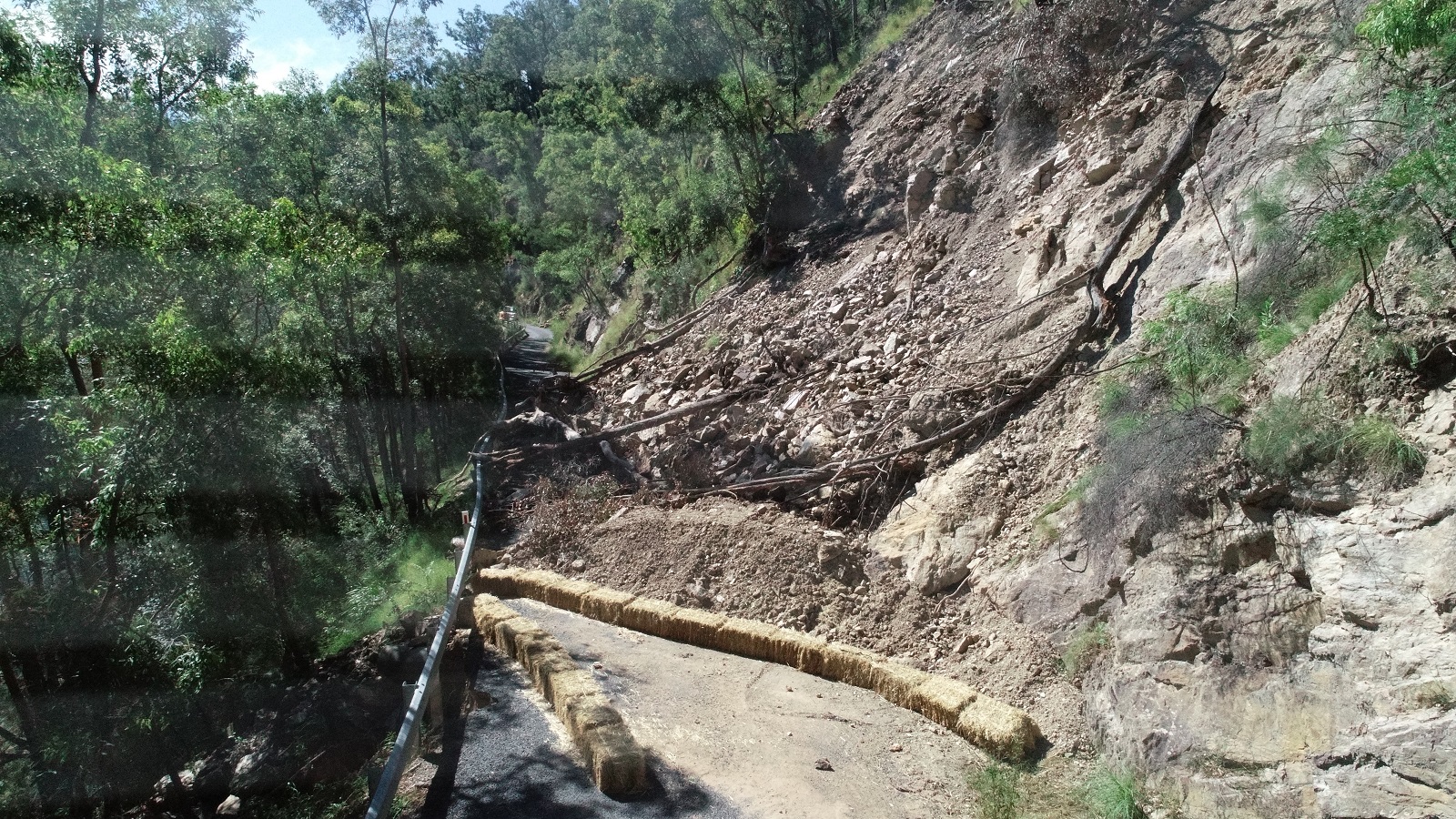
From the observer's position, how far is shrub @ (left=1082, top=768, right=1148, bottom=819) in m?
5.00

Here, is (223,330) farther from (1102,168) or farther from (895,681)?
(1102,168)

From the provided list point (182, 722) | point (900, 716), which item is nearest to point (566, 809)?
point (900, 716)

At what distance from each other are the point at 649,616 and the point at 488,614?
1775 millimetres

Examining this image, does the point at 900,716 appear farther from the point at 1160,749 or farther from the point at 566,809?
the point at 566,809

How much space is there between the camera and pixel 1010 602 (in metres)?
7.46

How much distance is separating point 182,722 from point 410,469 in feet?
32.9

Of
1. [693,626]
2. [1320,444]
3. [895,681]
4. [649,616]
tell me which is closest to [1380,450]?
[1320,444]

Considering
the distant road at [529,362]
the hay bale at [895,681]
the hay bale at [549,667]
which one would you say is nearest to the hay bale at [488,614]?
the hay bale at [549,667]

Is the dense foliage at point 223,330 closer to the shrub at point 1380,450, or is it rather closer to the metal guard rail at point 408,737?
the metal guard rail at point 408,737

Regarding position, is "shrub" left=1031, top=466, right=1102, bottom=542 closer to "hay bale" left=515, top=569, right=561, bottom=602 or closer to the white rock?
the white rock

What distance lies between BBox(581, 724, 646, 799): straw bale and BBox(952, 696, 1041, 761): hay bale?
2.24 metres

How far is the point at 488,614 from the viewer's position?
9602mm

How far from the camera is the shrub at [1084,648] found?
6410 mm

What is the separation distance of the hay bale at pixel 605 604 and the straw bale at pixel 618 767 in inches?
142
